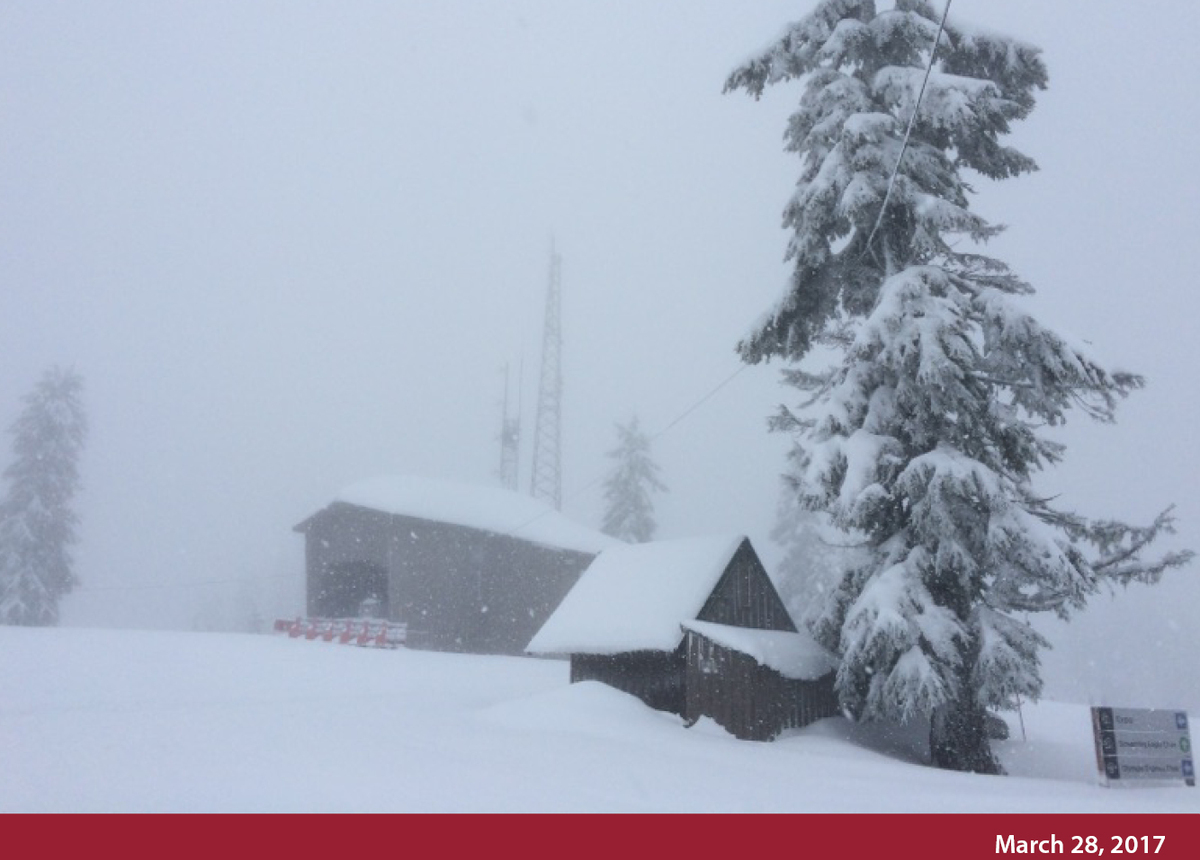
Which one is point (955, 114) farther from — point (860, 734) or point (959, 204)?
point (860, 734)

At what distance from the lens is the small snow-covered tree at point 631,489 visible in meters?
46.6

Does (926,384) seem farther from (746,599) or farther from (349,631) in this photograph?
(349,631)

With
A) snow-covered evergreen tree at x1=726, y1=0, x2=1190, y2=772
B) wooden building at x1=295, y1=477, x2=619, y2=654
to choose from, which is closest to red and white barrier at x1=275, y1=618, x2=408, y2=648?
wooden building at x1=295, y1=477, x2=619, y2=654

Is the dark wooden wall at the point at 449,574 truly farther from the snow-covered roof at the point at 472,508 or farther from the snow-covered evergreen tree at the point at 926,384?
the snow-covered evergreen tree at the point at 926,384

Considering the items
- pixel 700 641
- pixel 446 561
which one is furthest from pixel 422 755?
pixel 446 561

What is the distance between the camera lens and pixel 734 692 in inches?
569

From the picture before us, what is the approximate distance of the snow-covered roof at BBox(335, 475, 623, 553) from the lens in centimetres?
3281

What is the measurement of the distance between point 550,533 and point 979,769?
23.7 m

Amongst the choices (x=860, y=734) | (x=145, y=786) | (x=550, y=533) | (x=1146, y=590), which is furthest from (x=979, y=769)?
(x=1146, y=590)

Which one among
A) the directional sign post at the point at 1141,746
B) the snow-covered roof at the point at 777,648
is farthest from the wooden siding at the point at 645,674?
the directional sign post at the point at 1141,746

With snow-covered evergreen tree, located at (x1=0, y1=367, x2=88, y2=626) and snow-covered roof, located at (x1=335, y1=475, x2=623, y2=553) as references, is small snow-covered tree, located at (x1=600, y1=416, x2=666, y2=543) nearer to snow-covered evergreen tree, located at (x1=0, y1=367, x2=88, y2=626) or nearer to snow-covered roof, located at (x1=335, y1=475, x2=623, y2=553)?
snow-covered roof, located at (x1=335, y1=475, x2=623, y2=553)

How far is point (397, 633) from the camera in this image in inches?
1118

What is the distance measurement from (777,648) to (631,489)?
32.0 m

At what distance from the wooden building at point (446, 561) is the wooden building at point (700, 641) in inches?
567
